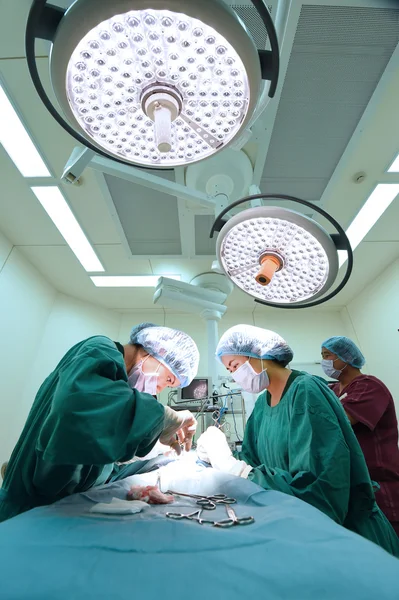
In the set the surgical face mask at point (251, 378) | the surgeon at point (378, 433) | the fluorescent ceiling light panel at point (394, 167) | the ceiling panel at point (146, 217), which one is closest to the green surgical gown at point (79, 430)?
the surgical face mask at point (251, 378)

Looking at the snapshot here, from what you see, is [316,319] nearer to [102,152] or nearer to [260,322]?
[260,322]

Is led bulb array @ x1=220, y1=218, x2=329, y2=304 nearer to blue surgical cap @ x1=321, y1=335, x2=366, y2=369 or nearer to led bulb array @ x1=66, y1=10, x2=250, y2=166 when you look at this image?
led bulb array @ x1=66, y1=10, x2=250, y2=166

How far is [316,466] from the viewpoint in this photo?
0.83 metres

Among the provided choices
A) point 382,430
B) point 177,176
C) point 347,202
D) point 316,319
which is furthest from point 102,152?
point 316,319

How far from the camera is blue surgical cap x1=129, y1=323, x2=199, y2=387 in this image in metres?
1.29

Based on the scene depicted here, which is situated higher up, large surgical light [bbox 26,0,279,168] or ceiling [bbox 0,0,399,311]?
ceiling [bbox 0,0,399,311]

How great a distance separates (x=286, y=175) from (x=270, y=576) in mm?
1811

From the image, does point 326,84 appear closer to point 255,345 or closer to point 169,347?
point 255,345

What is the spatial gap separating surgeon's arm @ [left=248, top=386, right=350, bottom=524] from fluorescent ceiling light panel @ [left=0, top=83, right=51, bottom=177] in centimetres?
192

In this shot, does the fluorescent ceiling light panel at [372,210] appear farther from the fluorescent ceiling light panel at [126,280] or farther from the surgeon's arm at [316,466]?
the fluorescent ceiling light panel at [126,280]

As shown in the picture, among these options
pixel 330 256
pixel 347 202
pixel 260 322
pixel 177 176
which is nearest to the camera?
pixel 330 256

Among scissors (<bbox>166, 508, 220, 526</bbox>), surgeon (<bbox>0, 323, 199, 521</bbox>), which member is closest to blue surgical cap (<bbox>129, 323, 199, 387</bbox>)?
surgeon (<bbox>0, 323, 199, 521</bbox>)

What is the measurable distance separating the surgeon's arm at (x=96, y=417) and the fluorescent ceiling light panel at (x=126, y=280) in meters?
2.02

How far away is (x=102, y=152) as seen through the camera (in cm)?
66
